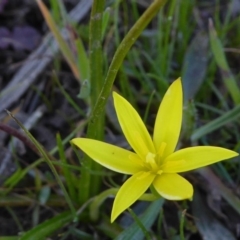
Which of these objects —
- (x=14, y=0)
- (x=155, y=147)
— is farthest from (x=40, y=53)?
(x=155, y=147)

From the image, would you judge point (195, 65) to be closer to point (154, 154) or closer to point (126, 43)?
point (154, 154)

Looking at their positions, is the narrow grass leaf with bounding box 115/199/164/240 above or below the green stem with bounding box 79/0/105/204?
below

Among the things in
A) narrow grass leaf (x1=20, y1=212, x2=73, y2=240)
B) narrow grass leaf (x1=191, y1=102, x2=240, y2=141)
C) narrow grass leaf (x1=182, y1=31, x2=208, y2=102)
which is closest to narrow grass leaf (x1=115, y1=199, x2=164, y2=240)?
narrow grass leaf (x1=20, y1=212, x2=73, y2=240)

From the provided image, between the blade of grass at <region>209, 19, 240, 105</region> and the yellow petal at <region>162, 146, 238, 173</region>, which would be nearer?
the yellow petal at <region>162, 146, 238, 173</region>

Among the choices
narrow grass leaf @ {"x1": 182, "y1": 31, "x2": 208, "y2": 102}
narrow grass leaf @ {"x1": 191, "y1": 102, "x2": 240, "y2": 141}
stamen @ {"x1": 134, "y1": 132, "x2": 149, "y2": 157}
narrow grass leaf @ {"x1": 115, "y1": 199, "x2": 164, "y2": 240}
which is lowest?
narrow grass leaf @ {"x1": 115, "y1": 199, "x2": 164, "y2": 240}

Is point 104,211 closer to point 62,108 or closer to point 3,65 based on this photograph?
point 62,108

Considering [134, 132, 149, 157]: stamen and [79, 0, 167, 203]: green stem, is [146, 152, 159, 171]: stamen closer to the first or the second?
[134, 132, 149, 157]: stamen

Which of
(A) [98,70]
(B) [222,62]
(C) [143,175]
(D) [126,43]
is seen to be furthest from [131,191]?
(B) [222,62]
